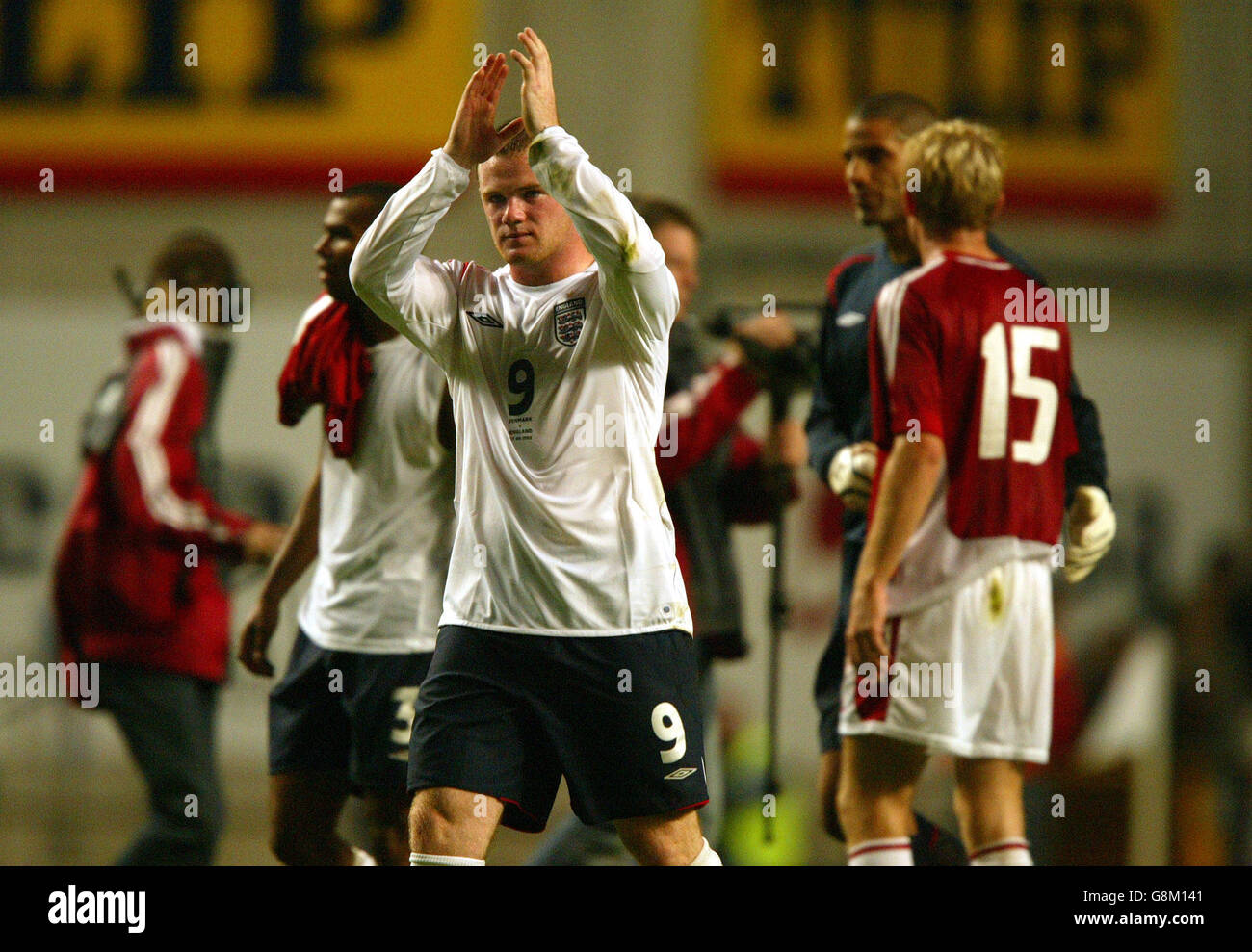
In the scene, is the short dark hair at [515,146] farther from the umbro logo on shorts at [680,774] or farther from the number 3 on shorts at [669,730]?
the umbro logo on shorts at [680,774]

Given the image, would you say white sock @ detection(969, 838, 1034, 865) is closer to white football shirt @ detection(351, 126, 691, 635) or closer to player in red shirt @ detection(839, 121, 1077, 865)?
player in red shirt @ detection(839, 121, 1077, 865)

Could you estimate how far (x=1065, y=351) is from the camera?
13.2ft

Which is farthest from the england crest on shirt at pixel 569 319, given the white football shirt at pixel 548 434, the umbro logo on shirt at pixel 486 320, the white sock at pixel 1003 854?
the white sock at pixel 1003 854

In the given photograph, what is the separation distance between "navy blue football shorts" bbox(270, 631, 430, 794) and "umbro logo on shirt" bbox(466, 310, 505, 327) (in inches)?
40.6

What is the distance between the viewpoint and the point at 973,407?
13.0 ft

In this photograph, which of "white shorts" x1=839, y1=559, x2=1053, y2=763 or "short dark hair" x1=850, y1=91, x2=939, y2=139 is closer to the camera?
"white shorts" x1=839, y1=559, x2=1053, y2=763

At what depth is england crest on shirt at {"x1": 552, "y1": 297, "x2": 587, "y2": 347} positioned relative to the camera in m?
3.27

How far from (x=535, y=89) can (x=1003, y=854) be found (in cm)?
216

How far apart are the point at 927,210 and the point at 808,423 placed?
0.82 metres

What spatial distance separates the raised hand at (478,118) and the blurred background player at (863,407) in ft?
4.91

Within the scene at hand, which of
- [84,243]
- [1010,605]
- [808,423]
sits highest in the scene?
[84,243]

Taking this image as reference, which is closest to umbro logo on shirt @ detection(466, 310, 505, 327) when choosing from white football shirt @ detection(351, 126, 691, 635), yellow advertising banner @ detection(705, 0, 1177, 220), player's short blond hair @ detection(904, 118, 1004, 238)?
white football shirt @ detection(351, 126, 691, 635)
